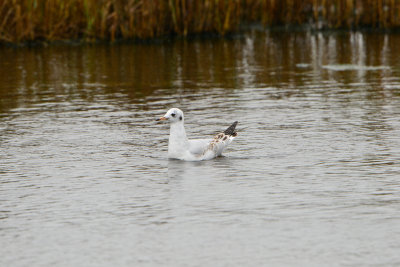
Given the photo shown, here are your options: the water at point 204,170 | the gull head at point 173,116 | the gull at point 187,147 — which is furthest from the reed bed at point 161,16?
the gull at point 187,147

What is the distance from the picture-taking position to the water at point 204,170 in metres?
6.76

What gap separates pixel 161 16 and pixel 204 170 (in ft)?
50.8

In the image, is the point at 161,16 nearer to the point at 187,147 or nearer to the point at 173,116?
the point at 173,116

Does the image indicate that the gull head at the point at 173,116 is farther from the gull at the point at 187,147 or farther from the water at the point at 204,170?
the water at the point at 204,170

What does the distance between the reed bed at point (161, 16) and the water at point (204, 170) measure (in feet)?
14.8

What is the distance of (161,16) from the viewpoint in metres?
24.6

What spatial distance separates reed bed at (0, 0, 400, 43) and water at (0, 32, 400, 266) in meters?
4.50

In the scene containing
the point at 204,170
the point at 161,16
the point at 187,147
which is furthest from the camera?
the point at 161,16

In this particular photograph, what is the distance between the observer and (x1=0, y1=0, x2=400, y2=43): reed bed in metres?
23.5

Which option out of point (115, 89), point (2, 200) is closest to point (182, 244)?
point (2, 200)

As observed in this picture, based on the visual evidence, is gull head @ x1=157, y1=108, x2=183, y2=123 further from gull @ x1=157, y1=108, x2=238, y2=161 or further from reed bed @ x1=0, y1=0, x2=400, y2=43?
reed bed @ x1=0, y1=0, x2=400, y2=43

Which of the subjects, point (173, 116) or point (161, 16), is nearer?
point (173, 116)

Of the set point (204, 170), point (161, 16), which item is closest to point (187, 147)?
point (204, 170)

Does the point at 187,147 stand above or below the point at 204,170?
above
